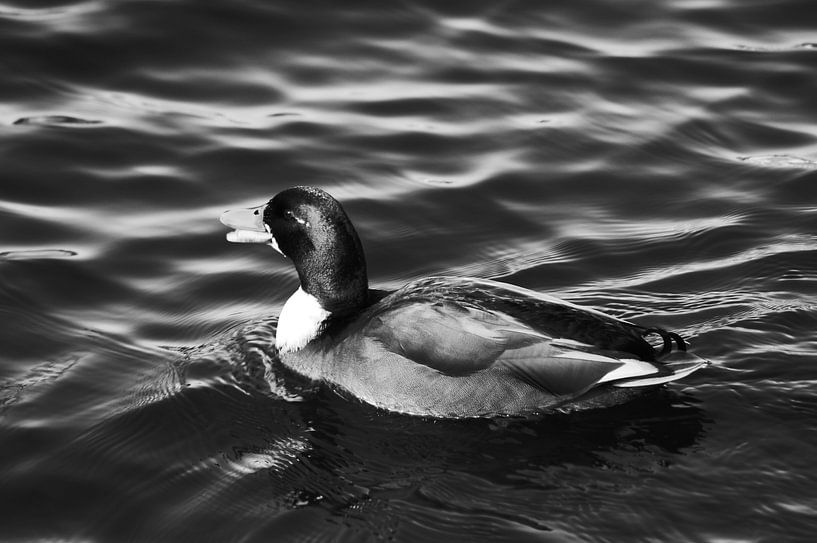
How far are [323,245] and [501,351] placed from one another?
5.22 feet

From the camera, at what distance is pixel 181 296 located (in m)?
9.62

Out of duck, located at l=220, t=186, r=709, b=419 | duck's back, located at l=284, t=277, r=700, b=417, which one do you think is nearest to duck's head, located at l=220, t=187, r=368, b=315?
duck, located at l=220, t=186, r=709, b=419

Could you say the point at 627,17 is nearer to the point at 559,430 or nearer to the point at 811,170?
the point at 811,170

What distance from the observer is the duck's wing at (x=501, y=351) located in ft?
24.6

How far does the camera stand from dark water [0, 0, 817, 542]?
681 cm

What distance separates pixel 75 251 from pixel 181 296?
1.17 m

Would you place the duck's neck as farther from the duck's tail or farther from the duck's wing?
the duck's tail

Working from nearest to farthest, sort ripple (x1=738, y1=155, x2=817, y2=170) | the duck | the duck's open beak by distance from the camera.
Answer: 1. the duck
2. the duck's open beak
3. ripple (x1=738, y1=155, x2=817, y2=170)

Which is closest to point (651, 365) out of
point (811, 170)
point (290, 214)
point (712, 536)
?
point (712, 536)

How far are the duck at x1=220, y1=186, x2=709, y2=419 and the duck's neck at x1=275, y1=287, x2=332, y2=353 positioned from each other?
0.17 metres

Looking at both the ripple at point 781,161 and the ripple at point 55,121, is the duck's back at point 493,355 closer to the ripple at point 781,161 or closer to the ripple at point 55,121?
the ripple at point 781,161

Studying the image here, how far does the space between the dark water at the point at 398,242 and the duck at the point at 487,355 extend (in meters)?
0.17

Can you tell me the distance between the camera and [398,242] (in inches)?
410

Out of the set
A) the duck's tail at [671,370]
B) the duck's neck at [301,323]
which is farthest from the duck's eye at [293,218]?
the duck's tail at [671,370]
